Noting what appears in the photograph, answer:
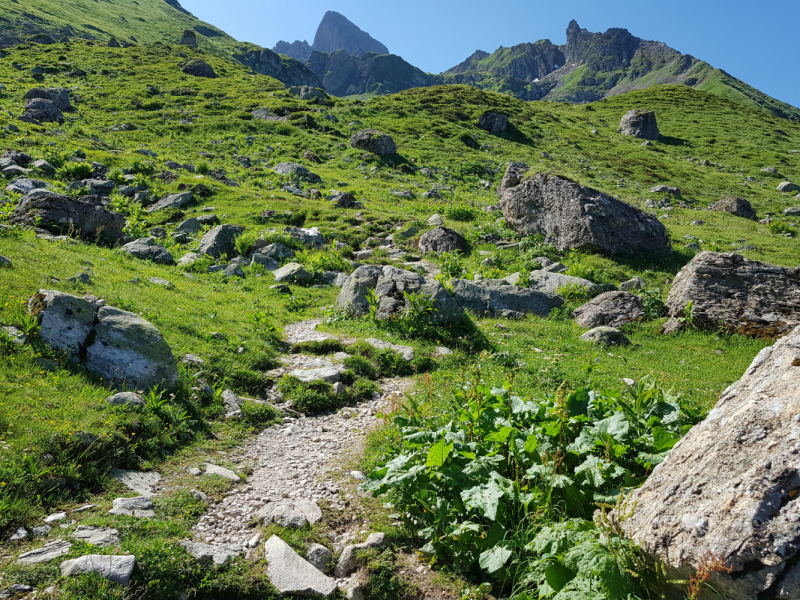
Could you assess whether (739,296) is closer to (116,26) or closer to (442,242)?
(442,242)

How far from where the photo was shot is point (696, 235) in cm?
2733

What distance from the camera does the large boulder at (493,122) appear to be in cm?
6762

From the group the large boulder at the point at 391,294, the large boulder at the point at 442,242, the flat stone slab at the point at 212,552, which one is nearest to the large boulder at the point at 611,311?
the large boulder at the point at 391,294

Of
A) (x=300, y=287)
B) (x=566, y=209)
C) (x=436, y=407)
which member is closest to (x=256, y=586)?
(x=436, y=407)

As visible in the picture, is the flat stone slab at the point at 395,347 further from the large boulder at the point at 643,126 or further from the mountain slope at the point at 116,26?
the mountain slope at the point at 116,26

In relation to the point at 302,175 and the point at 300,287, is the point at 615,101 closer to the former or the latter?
the point at 302,175

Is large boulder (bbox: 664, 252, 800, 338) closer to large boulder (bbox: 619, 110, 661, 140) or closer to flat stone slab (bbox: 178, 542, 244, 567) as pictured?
flat stone slab (bbox: 178, 542, 244, 567)

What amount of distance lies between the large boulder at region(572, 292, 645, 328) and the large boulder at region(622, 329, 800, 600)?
13018mm

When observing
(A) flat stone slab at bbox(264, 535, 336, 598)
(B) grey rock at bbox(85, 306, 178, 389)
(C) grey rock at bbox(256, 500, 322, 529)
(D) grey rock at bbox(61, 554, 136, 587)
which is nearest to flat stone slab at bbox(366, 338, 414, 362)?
(B) grey rock at bbox(85, 306, 178, 389)

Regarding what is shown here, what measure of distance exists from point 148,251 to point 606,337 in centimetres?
2067

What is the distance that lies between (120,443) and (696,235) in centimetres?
3158

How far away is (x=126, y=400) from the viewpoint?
27.3 feet

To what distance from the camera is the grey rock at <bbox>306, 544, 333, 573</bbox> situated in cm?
574

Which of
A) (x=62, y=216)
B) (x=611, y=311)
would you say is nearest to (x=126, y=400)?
(x=62, y=216)
